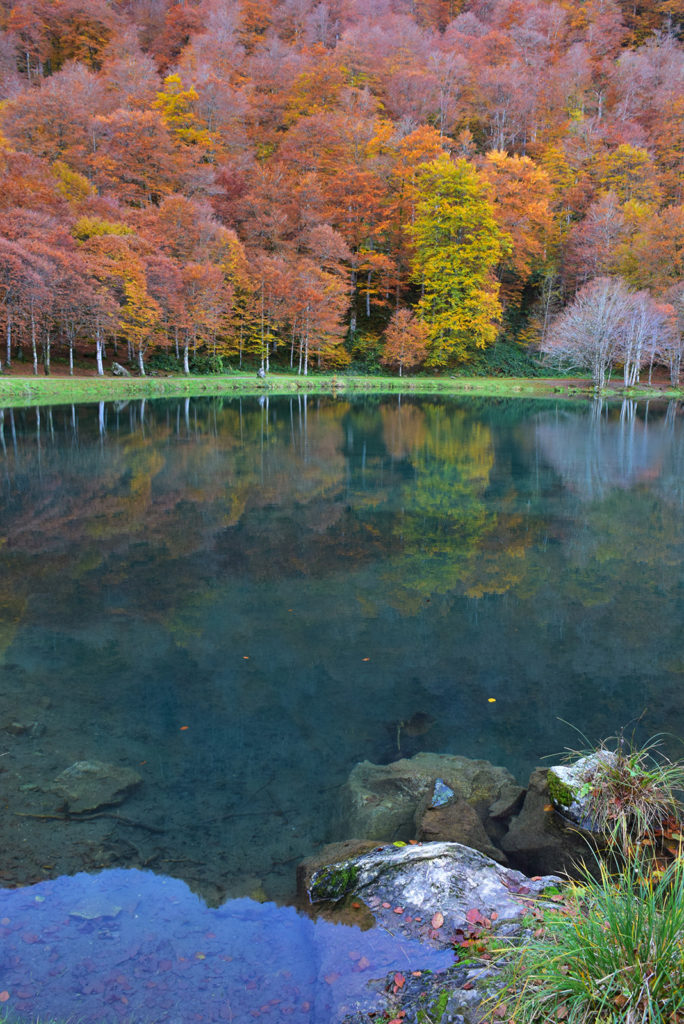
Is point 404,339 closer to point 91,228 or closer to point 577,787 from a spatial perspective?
point 91,228

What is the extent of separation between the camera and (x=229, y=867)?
3.68m

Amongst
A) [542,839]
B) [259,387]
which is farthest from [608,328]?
[542,839]

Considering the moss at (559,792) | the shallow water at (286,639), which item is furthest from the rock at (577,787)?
the shallow water at (286,639)

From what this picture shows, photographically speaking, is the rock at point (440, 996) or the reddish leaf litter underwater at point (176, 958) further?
the reddish leaf litter underwater at point (176, 958)

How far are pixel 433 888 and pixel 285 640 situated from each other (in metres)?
3.64

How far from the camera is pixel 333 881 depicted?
338 centimetres

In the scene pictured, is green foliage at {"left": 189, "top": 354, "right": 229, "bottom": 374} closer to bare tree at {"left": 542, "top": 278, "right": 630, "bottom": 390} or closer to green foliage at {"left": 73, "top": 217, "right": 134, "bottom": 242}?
green foliage at {"left": 73, "top": 217, "right": 134, "bottom": 242}

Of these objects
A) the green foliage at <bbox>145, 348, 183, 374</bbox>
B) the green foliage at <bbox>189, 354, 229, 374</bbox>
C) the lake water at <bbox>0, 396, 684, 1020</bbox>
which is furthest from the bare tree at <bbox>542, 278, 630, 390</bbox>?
the lake water at <bbox>0, 396, 684, 1020</bbox>

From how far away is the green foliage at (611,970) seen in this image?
5.96 feet

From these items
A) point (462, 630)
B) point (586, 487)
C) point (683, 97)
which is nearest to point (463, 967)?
point (462, 630)

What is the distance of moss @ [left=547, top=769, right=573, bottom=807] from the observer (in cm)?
389

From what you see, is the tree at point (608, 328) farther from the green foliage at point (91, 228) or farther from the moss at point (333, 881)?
the moss at point (333, 881)

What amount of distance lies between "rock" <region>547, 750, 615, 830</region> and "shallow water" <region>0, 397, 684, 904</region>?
2.18 feet

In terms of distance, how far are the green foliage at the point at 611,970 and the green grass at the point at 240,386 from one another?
32203 millimetres
